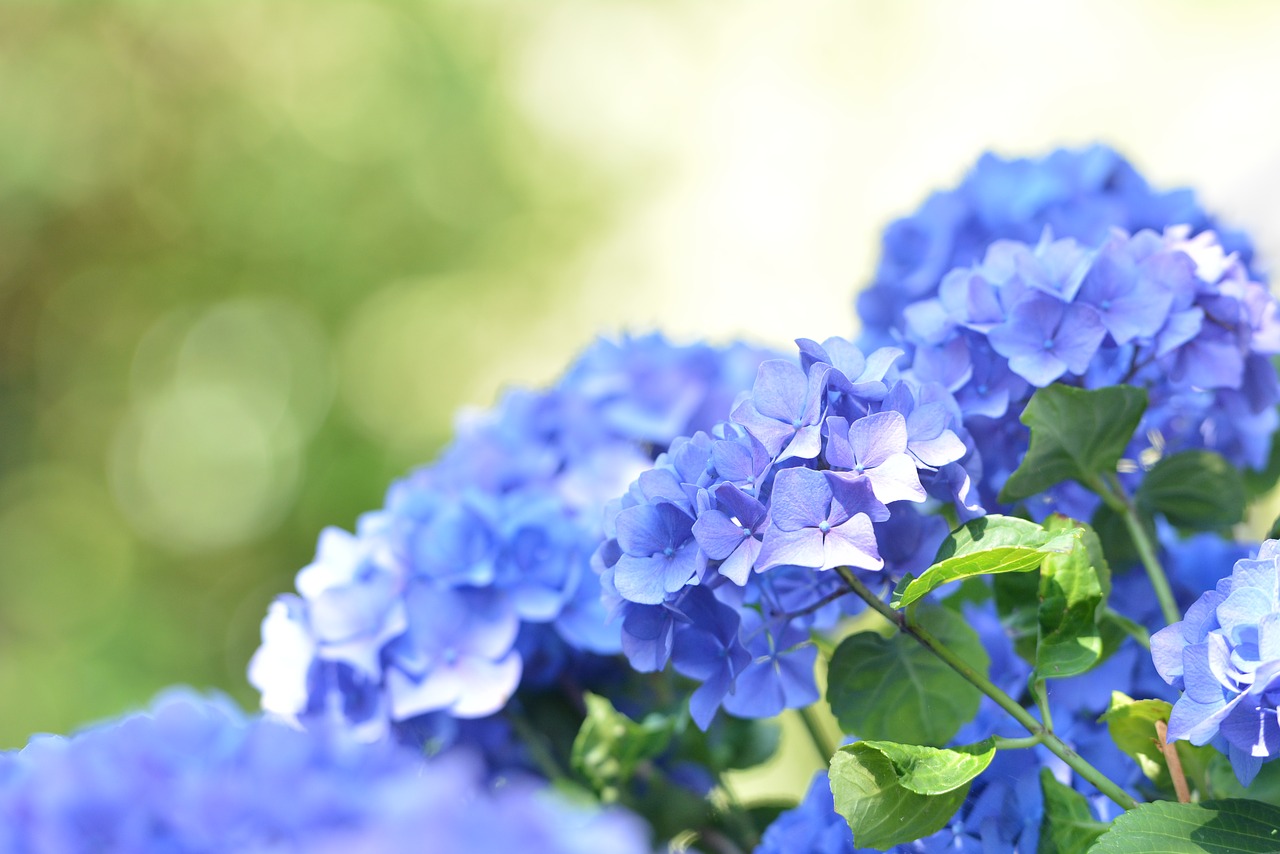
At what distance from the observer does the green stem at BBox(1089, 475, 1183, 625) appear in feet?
1.40

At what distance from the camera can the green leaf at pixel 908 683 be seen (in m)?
0.40

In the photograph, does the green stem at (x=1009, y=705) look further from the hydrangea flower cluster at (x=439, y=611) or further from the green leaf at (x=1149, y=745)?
the hydrangea flower cluster at (x=439, y=611)

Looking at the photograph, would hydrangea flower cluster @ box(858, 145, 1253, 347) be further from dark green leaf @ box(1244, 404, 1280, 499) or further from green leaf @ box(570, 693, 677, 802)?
green leaf @ box(570, 693, 677, 802)

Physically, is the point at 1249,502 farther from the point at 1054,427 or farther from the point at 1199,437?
the point at 1054,427

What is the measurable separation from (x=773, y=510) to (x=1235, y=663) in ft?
0.41

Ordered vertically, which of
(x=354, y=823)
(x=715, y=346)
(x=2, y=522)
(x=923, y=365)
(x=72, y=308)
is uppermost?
(x=72, y=308)

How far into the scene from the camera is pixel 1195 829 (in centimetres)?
34

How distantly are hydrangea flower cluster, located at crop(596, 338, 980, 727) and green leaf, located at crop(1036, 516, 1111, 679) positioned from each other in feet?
0.11

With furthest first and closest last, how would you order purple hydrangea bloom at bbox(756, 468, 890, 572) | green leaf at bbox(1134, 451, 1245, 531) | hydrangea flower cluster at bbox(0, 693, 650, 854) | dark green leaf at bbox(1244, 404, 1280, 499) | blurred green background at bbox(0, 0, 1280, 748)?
blurred green background at bbox(0, 0, 1280, 748) → dark green leaf at bbox(1244, 404, 1280, 499) → green leaf at bbox(1134, 451, 1245, 531) → purple hydrangea bloom at bbox(756, 468, 890, 572) → hydrangea flower cluster at bbox(0, 693, 650, 854)

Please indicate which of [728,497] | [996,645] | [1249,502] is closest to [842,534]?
[728,497]

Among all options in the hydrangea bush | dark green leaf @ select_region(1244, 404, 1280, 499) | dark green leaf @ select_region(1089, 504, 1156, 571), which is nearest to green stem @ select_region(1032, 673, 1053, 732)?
the hydrangea bush

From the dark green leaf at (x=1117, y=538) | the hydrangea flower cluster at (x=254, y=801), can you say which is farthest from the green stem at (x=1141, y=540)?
the hydrangea flower cluster at (x=254, y=801)

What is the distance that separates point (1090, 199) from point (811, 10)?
11.9 ft

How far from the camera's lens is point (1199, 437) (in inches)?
20.2
